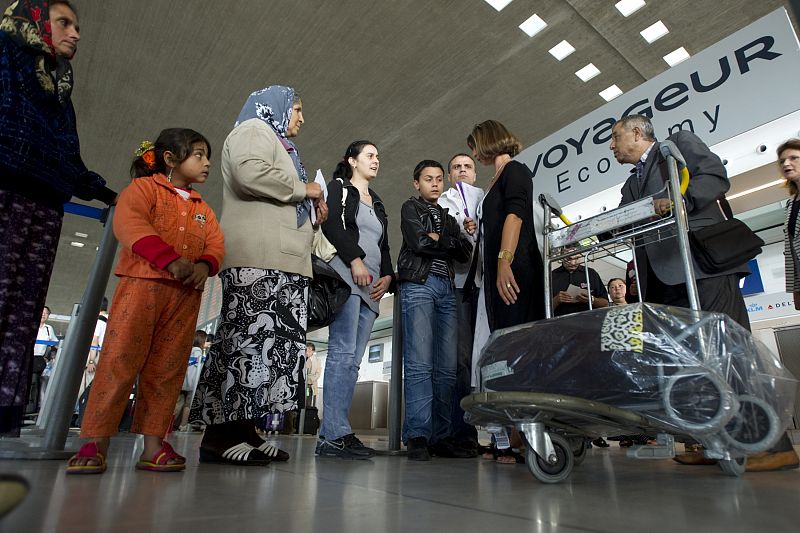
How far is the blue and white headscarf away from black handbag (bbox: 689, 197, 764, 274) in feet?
4.75

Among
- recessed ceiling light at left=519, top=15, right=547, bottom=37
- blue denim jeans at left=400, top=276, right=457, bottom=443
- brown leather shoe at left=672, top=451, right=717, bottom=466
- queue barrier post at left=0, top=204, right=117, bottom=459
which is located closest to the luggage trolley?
brown leather shoe at left=672, top=451, right=717, bottom=466

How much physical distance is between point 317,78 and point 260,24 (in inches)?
37.4

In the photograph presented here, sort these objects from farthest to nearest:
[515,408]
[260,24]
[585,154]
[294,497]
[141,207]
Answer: [260,24] → [585,154] → [141,207] → [515,408] → [294,497]

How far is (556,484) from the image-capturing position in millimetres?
1185

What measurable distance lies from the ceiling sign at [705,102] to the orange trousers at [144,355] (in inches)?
110

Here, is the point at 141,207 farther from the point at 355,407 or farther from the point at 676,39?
the point at 355,407

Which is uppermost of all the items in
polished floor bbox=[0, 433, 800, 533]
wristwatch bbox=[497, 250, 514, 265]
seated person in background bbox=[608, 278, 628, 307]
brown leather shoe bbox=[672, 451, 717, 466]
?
seated person in background bbox=[608, 278, 628, 307]

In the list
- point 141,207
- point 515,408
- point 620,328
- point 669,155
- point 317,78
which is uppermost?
point 317,78

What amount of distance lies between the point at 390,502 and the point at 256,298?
937 millimetres

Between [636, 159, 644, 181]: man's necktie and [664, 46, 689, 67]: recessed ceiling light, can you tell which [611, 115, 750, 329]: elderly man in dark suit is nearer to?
[636, 159, 644, 181]: man's necktie

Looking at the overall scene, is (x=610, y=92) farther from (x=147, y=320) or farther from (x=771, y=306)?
(x=147, y=320)

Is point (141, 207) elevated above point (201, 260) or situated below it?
above

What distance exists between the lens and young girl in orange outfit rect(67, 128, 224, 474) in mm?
1299

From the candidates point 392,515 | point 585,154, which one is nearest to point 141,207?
point 392,515
